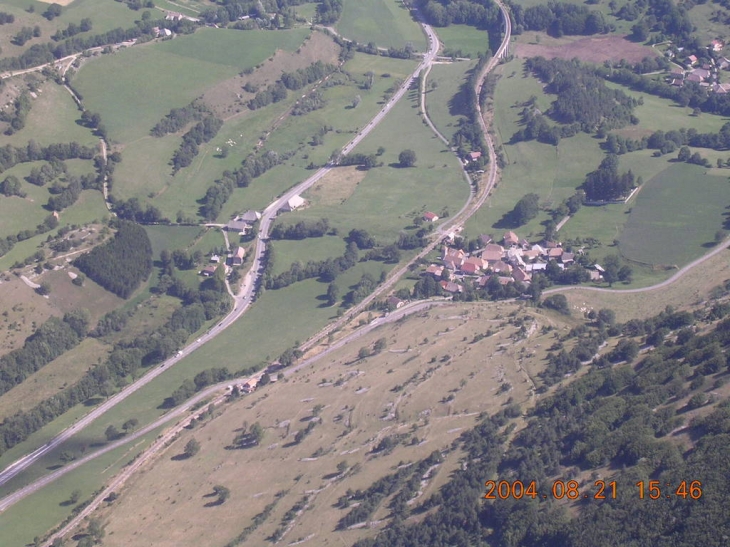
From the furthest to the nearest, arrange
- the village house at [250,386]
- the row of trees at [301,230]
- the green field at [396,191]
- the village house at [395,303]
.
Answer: the green field at [396,191]
the row of trees at [301,230]
the village house at [395,303]
the village house at [250,386]

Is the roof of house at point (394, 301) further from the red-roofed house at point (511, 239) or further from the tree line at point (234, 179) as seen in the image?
the tree line at point (234, 179)

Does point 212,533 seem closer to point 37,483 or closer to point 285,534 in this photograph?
point 285,534

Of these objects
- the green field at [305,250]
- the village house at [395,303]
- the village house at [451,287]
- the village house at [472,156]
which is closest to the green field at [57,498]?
the village house at [395,303]

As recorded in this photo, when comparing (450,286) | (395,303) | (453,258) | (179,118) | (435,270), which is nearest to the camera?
(395,303)

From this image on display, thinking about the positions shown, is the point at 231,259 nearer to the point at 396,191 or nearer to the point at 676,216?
the point at 396,191

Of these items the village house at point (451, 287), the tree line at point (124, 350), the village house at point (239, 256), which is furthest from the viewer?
the village house at point (239, 256)
